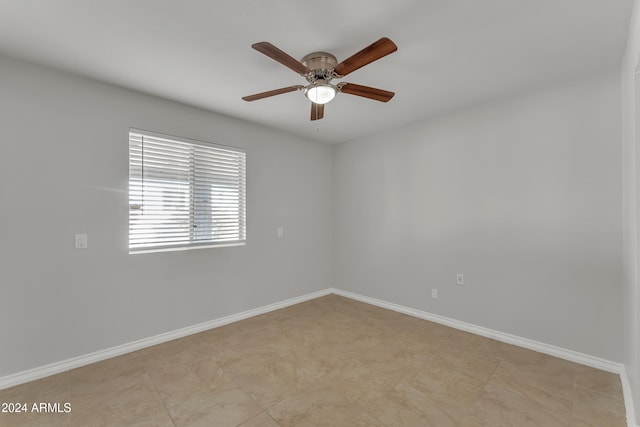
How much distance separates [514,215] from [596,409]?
1579mm

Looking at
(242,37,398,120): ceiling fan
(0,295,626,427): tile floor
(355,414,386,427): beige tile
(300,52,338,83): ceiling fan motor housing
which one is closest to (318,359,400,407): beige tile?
(0,295,626,427): tile floor

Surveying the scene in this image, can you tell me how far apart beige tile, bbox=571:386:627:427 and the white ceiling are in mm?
2451

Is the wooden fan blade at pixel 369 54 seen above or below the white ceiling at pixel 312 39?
below

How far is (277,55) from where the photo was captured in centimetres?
160

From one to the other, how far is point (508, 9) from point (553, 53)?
2.57ft

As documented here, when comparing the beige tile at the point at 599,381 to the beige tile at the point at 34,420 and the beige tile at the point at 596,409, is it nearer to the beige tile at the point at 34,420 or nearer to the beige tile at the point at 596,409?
the beige tile at the point at 596,409

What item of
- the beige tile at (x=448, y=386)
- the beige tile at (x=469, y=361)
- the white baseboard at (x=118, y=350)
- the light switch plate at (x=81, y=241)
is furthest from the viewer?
the light switch plate at (x=81, y=241)

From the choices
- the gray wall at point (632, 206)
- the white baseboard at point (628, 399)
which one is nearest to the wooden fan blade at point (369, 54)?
the gray wall at point (632, 206)

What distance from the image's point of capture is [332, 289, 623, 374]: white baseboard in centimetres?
231

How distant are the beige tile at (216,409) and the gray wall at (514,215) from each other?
2.39m

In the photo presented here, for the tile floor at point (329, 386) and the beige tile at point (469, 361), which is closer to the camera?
the tile floor at point (329, 386)

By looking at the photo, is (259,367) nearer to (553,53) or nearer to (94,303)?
(94,303)

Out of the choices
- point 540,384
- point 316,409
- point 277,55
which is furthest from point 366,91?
point 540,384

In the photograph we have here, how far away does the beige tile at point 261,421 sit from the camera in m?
1.70
